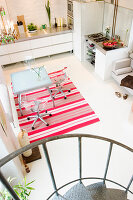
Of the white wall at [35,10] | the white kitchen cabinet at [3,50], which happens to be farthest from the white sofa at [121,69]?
the white kitchen cabinet at [3,50]

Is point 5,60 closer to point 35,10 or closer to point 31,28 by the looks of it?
point 31,28

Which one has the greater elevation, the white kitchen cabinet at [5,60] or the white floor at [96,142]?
the white kitchen cabinet at [5,60]

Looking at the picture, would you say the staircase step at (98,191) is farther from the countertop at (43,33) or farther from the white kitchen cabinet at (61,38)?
the white kitchen cabinet at (61,38)

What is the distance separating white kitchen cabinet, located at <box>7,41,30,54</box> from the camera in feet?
16.9

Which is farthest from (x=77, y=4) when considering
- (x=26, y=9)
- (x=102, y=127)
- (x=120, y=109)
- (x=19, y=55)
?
(x=102, y=127)

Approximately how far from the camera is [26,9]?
17.2 feet

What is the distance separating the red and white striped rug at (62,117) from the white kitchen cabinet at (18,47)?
1669mm

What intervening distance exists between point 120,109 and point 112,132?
731 millimetres

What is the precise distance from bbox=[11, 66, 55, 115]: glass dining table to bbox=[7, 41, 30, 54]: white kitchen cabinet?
5.26 ft

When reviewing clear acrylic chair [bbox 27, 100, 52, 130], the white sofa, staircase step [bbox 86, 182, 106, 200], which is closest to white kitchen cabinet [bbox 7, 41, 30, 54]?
clear acrylic chair [bbox 27, 100, 52, 130]

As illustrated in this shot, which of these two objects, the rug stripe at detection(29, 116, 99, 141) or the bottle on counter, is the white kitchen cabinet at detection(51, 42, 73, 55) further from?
the rug stripe at detection(29, 116, 99, 141)

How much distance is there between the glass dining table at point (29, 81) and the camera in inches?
139

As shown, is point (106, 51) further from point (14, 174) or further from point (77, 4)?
point (14, 174)

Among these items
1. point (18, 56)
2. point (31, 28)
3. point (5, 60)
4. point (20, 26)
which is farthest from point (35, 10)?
point (5, 60)
